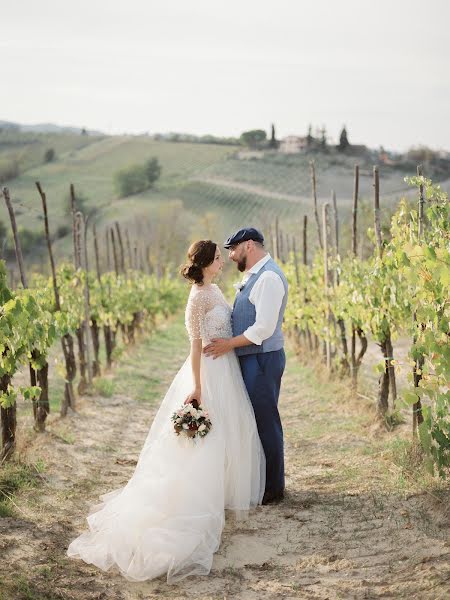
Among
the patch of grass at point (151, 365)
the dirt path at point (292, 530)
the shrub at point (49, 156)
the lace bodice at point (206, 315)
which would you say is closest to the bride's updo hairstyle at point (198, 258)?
the lace bodice at point (206, 315)

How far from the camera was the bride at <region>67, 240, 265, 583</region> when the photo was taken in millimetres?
3854

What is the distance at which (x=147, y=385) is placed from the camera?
10094 mm

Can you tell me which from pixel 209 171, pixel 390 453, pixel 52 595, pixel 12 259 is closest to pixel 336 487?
pixel 390 453

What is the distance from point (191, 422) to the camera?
4.39 meters

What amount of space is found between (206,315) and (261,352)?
0.42 m

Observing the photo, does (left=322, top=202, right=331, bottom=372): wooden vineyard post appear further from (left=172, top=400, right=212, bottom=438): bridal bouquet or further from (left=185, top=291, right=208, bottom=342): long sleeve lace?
(left=172, top=400, right=212, bottom=438): bridal bouquet

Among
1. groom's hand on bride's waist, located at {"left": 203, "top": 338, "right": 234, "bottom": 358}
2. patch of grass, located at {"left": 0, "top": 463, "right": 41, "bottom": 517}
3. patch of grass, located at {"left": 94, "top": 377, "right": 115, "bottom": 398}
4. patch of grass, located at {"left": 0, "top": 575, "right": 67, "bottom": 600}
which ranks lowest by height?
patch of grass, located at {"left": 94, "top": 377, "right": 115, "bottom": 398}

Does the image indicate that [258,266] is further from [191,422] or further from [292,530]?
[292,530]

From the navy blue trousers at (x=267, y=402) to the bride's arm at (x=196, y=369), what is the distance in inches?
15.0

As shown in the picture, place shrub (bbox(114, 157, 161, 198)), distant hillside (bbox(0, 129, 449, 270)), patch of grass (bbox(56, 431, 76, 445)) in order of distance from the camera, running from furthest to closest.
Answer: shrub (bbox(114, 157, 161, 198)) → distant hillside (bbox(0, 129, 449, 270)) → patch of grass (bbox(56, 431, 76, 445))

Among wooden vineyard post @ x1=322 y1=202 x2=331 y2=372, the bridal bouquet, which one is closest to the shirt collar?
the bridal bouquet

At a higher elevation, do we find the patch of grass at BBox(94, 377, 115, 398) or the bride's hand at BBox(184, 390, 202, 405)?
the bride's hand at BBox(184, 390, 202, 405)

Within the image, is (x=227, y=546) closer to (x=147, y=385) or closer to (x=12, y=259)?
(x=147, y=385)

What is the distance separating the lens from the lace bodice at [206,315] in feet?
15.1
